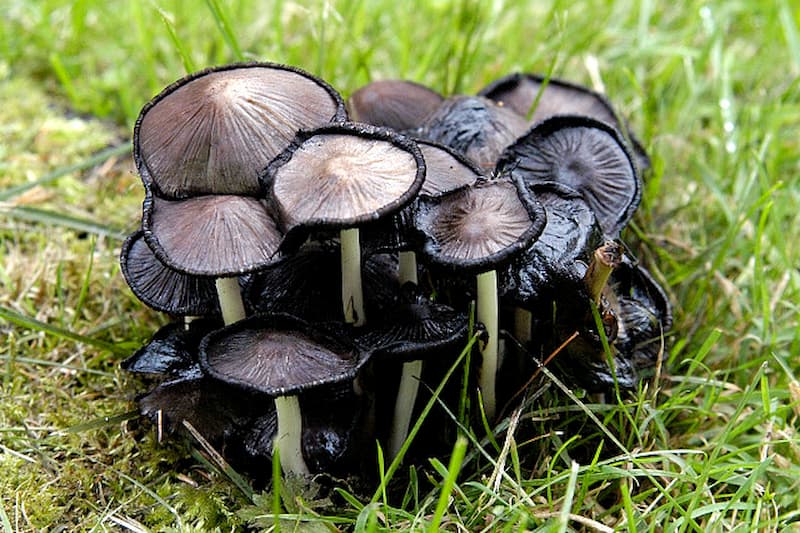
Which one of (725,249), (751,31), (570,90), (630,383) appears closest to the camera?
(630,383)

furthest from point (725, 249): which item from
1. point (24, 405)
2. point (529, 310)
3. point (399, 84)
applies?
point (24, 405)

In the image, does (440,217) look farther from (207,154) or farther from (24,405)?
(24,405)

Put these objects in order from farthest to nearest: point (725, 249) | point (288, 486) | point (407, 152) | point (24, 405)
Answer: point (725, 249)
point (24, 405)
point (288, 486)
point (407, 152)

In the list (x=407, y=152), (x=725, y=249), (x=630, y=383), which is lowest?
(x=630, y=383)

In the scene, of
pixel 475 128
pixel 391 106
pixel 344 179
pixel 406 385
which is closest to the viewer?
pixel 344 179

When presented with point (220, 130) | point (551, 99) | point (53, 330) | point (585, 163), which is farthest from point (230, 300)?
point (551, 99)

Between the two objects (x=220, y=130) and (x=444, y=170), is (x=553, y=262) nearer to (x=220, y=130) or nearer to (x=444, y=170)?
(x=444, y=170)

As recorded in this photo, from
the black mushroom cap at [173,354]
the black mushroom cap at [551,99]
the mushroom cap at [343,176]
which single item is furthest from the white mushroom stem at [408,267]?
the black mushroom cap at [551,99]

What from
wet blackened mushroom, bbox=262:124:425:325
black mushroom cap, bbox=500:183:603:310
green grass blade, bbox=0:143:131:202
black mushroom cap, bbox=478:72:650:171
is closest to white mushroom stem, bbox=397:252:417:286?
wet blackened mushroom, bbox=262:124:425:325

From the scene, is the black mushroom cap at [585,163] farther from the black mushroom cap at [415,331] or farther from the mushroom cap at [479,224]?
the black mushroom cap at [415,331]
